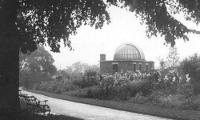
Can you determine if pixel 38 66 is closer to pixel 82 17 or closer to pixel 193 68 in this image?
pixel 193 68

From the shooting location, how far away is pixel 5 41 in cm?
1236

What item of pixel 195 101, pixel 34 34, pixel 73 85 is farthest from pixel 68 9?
pixel 73 85

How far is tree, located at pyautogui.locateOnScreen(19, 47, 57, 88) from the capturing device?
7331cm

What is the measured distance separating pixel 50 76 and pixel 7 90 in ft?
209

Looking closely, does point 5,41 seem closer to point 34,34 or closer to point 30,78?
point 34,34

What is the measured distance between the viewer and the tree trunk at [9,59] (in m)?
12.4

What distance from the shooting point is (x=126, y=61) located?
6047 cm

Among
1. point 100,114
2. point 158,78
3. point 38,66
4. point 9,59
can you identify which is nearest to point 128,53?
point 38,66

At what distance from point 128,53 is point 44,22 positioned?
159ft

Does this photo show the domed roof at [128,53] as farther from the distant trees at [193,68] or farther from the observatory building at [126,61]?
the distant trees at [193,68]

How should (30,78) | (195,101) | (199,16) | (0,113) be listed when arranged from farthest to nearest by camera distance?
(30,78) < (195,101) < (199,16) < (0,113)

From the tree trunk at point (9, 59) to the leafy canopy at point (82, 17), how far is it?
0.64m

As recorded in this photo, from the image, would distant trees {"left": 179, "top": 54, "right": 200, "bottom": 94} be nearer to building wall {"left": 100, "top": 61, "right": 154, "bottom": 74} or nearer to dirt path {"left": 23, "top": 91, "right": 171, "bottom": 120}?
dirt path {"left": 23, "top": 91, "right": 171, "bottom": 120}

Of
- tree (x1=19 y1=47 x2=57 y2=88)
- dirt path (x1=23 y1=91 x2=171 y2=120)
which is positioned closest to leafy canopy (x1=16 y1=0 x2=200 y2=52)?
dirt path (x1=23 y1=91 x2=171 y2=120)
